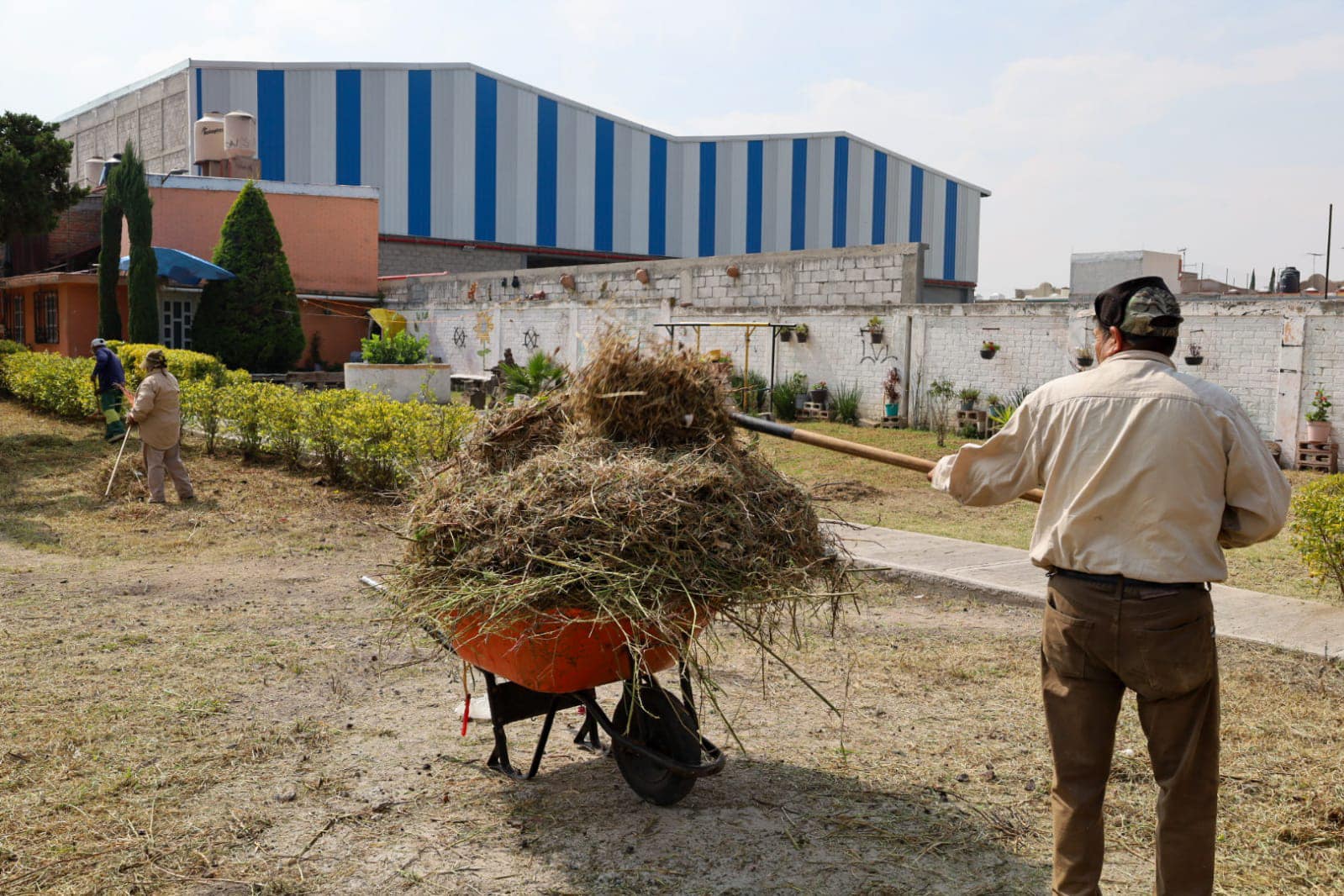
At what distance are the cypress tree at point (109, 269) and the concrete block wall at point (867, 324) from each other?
26.5 feet

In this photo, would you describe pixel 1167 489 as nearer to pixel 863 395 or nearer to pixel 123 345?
pixel 863 395

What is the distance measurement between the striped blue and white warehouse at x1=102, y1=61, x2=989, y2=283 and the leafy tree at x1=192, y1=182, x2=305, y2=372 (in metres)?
7.50

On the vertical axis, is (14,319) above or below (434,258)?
below

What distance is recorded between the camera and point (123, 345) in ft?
65.1

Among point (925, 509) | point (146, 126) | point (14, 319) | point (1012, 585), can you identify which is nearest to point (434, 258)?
point (146, 126)

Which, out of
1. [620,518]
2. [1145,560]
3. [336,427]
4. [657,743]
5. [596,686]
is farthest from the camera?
[336,427]

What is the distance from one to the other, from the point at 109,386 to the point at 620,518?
45.7 feet

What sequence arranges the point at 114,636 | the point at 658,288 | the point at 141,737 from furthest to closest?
the point at 658,288 → the point at 114,636 → the point at 141,737

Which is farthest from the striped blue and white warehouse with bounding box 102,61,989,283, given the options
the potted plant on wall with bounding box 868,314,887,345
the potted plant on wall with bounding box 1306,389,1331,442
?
the potted plant on wall with bounding box 1306,389,1331,442

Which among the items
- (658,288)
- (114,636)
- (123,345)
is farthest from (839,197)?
(114,636)

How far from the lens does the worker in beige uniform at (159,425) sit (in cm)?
1074

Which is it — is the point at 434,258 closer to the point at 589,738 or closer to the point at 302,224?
the point at 302,224

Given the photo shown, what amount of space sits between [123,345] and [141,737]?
17381 mm

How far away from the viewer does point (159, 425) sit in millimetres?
10758
